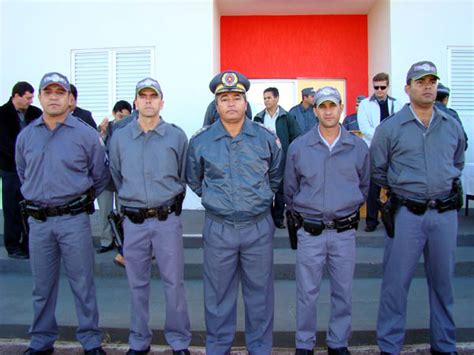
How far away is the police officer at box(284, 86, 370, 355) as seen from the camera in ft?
12.1

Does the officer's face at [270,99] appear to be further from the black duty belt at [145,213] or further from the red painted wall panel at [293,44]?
the black duty belt at [145,213]

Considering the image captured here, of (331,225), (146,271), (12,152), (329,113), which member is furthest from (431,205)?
(12,152)

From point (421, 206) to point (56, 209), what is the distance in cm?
276

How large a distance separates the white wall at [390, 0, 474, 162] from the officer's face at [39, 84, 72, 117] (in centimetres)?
587

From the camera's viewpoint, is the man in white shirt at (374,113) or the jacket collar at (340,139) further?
the man in white shirt at (374,113)

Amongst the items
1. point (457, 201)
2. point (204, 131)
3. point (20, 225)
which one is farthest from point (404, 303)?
point (20, 225)

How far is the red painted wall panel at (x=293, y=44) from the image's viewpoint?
30.6 feet

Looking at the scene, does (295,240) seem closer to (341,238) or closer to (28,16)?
A: (341,238)

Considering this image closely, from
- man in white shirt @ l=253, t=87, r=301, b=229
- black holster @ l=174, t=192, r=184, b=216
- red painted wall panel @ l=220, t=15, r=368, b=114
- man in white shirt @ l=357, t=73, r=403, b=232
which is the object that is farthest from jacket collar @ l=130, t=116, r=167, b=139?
red painted wall panel @ l=220, t=15, r=368, b=114

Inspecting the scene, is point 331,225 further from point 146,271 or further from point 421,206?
point 146,271

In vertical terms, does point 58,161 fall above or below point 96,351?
above

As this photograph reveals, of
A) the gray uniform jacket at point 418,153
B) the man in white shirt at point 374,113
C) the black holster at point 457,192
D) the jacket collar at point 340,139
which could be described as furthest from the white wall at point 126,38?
the black holster at point 457,192

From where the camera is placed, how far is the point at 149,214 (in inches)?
147

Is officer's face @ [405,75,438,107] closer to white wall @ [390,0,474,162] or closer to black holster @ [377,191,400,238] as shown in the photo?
black holster @ [377,191,400,238]
